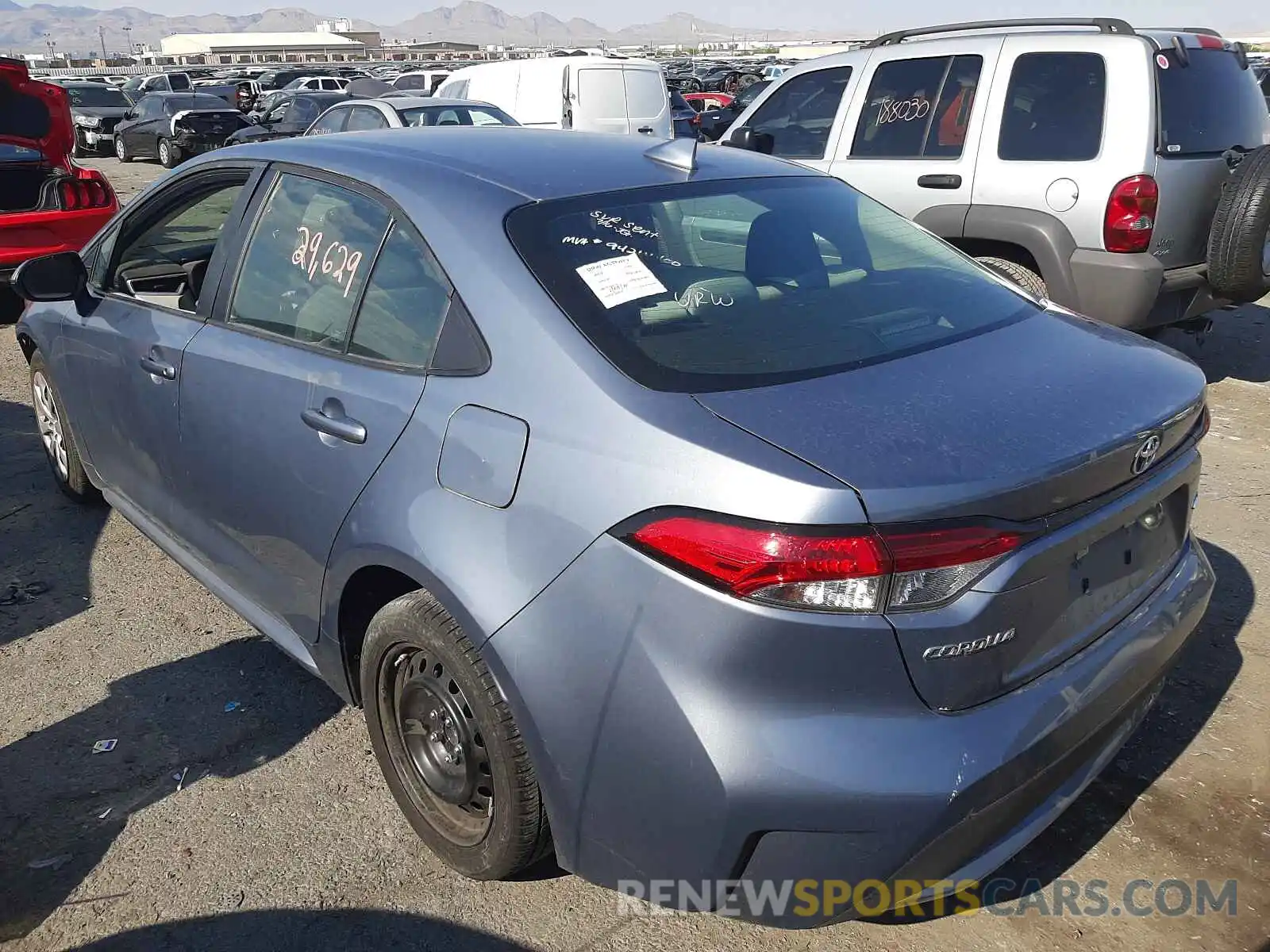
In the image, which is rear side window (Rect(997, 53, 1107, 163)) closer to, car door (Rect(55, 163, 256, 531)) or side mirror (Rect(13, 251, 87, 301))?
car door (Rect(55, 163, 256, 531))

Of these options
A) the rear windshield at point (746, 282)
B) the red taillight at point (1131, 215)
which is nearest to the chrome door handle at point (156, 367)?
the rear windshield at point (746, 282)

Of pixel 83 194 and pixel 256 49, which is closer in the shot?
pixel 83 194

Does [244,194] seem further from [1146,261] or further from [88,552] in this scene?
[1146,261]

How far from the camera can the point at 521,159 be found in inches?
109

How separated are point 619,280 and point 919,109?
4.64 m

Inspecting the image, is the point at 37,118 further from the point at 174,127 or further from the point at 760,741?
the point at 174,127

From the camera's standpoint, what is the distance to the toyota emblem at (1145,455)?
6.92 ft

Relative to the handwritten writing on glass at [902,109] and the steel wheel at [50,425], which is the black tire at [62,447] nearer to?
the steel wheel at [50,425]

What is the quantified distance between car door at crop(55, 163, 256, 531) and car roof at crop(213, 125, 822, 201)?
0.36m

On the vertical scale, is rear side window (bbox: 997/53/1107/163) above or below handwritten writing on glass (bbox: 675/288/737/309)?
above

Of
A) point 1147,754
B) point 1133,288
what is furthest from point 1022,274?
point 1147,754

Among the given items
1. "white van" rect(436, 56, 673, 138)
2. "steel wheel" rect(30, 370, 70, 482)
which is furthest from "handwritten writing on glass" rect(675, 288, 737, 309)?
"white van" rect(436, 56, 673, 138)

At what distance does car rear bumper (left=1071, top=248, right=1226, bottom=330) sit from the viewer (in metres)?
5.32

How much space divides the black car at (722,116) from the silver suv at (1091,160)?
12453mm
